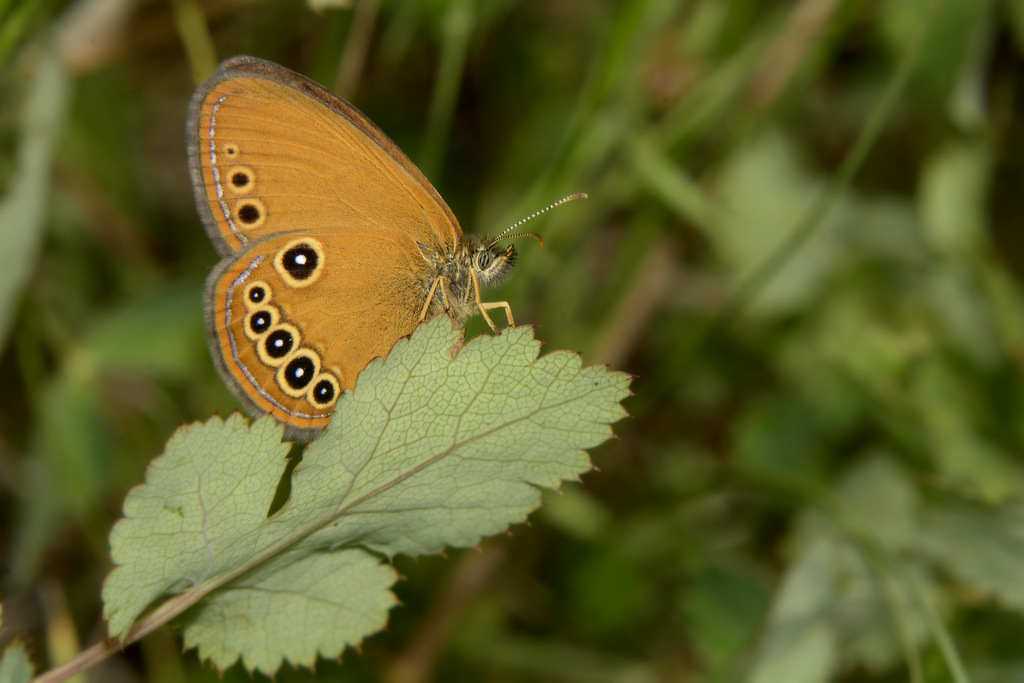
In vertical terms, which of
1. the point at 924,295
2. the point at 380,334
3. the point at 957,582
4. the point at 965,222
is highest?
the point at 965,222

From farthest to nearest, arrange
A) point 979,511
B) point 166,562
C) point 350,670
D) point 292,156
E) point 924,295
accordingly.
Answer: point 924,295
point 350,670
point 979,511
point 292,156
point 166,562

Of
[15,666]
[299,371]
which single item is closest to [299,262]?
[299,371]

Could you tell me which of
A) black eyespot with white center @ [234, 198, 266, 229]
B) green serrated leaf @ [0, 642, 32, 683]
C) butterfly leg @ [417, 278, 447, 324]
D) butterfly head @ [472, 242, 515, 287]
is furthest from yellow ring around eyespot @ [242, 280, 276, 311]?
green serrated leaf @ [0, 642, 32, 683]

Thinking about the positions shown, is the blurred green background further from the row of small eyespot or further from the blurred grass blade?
the row of small eyespot

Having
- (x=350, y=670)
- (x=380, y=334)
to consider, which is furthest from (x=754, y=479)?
(x=350, y=670)

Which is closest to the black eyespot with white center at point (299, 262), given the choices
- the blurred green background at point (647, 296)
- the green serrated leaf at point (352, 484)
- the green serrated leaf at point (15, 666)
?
the green serrated leaf at point (352, 484)

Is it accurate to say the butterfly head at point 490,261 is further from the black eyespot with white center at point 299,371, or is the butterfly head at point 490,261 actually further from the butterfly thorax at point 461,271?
the black eyespot with white center at point 299,371

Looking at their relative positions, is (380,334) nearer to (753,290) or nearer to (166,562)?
(166,562)
